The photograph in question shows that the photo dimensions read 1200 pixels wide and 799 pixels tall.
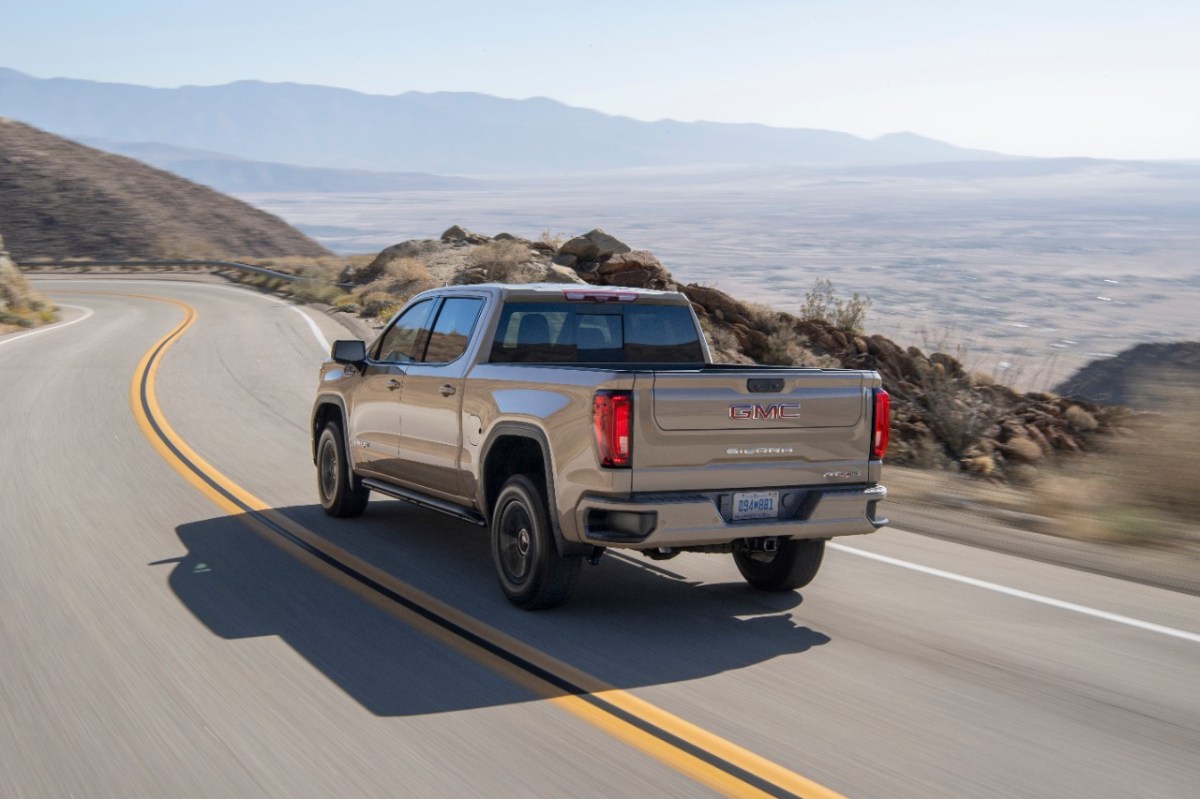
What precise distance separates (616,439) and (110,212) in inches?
3279

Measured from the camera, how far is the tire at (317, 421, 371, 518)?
9.45m

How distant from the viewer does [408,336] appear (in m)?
8.84

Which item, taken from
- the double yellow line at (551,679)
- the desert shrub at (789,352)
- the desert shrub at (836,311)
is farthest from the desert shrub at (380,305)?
the double yellow line at (551,679)

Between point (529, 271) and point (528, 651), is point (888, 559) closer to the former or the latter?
point (528, 651)

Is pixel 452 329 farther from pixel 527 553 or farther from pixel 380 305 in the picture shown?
pixel 380 305

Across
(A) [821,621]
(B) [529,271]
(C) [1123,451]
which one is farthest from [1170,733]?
(B) [529,271]

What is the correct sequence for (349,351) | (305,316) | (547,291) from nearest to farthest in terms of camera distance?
(547,291) → (349,351) → (305,316)

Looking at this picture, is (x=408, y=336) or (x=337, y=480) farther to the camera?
(x=337, y=480)

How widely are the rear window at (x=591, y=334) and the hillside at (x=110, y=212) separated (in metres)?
A: 68.6

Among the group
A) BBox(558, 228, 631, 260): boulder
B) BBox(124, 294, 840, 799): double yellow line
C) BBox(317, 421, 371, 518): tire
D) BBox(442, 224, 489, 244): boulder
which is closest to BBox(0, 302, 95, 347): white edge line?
BBox(442, 224, 489, 244): boulder

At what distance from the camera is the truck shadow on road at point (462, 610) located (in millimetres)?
5750

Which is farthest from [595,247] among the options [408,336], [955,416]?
[408,336]

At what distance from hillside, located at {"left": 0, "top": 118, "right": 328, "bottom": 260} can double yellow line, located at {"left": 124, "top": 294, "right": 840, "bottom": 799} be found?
67591mm

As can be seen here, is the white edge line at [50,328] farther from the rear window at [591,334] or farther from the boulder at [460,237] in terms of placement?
the rear window at [591,334]
